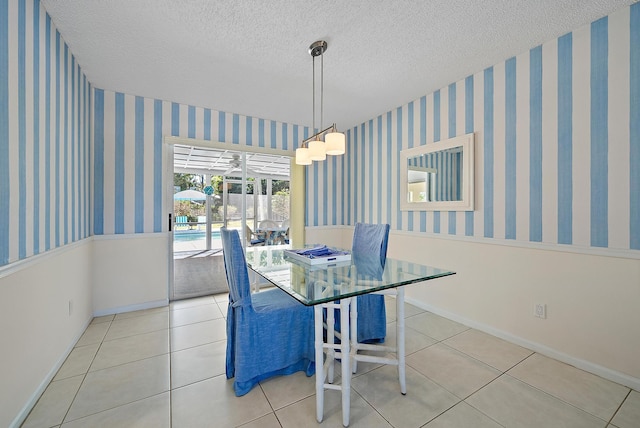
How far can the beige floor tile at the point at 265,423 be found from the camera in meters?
1.43

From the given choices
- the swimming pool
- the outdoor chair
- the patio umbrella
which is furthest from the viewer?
the swimming pool

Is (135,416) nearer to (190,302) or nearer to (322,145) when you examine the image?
(190,302)

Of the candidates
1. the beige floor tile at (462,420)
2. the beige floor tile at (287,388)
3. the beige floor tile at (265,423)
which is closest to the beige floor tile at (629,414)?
the beige floor tile at (462,420)

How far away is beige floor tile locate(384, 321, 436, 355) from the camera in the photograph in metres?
2.24

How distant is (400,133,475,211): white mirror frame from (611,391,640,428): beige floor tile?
1644 mm

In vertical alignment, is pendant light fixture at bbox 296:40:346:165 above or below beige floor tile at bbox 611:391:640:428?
above

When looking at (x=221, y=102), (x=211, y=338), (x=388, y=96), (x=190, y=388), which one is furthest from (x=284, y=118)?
(x=190, y=388)

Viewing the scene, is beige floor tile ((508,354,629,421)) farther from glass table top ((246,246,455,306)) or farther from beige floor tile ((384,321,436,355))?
glass table top ((246,246,455,306))

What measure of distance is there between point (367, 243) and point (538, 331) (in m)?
1.57

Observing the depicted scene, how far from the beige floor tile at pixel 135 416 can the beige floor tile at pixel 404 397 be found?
3.84ft

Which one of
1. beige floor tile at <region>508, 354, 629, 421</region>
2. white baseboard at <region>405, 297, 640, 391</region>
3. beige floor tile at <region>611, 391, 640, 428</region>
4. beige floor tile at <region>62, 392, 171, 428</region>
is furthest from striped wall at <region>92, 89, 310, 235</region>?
beige floor tile at <region>611, 391, 640, 428</region>

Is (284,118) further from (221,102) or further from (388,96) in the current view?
(388,96)

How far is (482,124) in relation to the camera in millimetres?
2621

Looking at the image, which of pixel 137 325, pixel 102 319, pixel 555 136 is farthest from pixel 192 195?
pixel 555 136
